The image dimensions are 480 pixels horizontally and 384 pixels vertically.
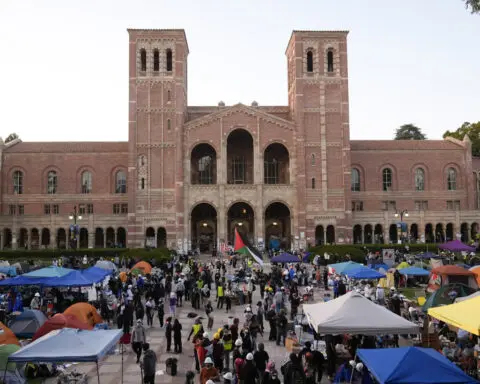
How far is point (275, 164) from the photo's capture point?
62.2 meters

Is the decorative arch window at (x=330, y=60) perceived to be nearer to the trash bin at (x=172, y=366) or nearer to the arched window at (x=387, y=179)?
the arched window at (x=387, y=179)

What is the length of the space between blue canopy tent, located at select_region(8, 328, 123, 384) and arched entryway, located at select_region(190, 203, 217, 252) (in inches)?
1929

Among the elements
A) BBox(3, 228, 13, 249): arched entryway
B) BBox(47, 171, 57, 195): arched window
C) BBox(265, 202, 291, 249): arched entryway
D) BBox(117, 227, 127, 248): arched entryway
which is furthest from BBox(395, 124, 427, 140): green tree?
BBox(3, 228, 13, 249): arched entryway

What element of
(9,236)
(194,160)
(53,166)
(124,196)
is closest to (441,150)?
(194,160)

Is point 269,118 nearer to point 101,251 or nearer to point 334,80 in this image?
point 334,80

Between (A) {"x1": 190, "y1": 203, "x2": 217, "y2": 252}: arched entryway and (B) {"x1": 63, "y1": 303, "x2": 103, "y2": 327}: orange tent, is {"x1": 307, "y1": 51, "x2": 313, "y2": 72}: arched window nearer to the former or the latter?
(A) {"x1": 190, "y1": 203, "x2": 217, "y2": 252}: arched entryway

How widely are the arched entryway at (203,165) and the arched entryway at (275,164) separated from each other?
20.6 ft

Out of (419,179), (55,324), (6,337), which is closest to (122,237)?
(419,179)

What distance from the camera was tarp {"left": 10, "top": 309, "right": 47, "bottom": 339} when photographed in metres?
17.7

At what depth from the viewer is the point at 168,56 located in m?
58.8

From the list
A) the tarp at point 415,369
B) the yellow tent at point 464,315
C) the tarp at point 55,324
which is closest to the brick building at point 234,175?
the tarp at point 55,324

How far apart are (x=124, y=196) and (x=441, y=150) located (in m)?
41.1

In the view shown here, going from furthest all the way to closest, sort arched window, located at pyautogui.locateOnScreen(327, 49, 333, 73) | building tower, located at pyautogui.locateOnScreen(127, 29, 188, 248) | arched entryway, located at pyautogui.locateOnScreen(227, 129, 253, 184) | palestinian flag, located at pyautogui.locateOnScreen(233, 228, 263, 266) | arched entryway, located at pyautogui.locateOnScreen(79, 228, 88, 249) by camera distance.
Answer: arched entryway, located at pyautogui.locateOnScreen(227, 129, 253, 184), arched entryway, located at pyautogui.locateOnScreen(79, 228, 88, 249), arched window, located at pyautogui.locateOnScreen(327, 49, 333, 73), building tower, located at pyautogui.locateOnScreen(127, 29, 188, 248), palestinian flag, located at pyautogui.locateOnScreen(233, 228, 263, 266)

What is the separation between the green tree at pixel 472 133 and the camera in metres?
85.9
